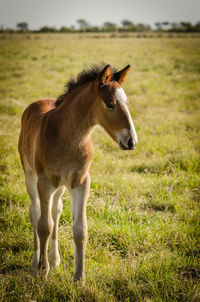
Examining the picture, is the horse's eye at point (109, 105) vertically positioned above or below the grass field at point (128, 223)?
above

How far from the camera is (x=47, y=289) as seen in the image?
8.09 ft

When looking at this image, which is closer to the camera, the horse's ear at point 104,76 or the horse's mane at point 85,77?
the horse's ear at point 104,76

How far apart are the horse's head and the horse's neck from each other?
13cm

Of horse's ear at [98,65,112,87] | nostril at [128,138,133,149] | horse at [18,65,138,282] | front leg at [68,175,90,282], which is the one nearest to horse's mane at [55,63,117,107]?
horse at [18,65,138,282]

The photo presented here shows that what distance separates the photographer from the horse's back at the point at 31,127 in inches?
115

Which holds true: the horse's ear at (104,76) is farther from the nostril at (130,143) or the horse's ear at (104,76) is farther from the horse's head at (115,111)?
the nostril at (130,143)

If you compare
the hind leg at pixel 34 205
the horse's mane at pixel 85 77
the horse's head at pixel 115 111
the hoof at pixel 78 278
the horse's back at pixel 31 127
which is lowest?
the hoof at pixel 78 278

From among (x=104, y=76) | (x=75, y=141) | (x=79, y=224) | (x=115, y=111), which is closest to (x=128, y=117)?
(x=115, y=111)

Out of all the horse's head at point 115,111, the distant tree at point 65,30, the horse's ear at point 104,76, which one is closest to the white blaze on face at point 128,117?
the horse's head at point 115,111

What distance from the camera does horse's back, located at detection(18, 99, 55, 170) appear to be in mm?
2914

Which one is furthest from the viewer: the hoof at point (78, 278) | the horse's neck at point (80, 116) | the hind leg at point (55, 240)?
the hind leg at point (55, 240)

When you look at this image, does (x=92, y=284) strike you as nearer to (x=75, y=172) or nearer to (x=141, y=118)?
(x=75, y=172)

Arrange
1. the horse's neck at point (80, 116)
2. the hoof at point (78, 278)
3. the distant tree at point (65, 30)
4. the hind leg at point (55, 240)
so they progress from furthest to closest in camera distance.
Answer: the distant tree at point (65, 30), the hind leg at point (55, 240), the hoof at point (78, 278), the horse's neck at point (80, 116)

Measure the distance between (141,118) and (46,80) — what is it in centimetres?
572
